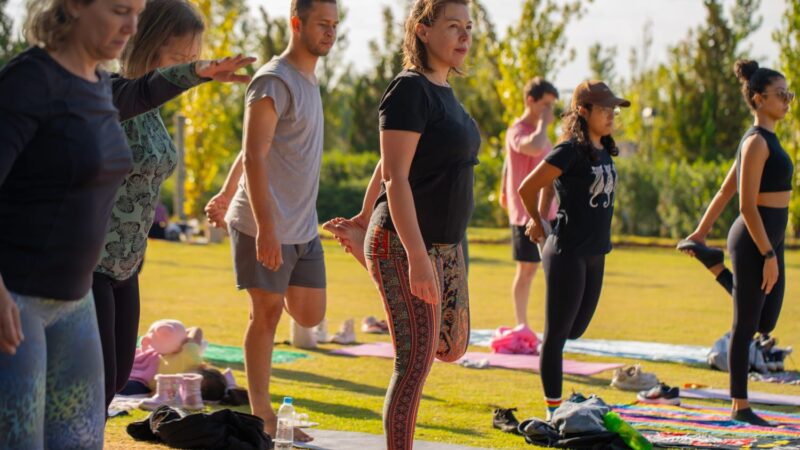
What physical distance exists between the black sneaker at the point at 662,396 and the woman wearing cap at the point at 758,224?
0.74 meters

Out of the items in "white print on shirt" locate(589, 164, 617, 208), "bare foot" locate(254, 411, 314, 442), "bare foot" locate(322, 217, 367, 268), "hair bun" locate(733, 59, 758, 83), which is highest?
"hair bun" locate(733, 59, 758, 83)

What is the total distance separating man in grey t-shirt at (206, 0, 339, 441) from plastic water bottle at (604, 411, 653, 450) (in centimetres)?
162

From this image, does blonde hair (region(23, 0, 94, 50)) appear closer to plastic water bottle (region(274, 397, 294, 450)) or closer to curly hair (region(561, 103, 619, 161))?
Result: plastic water bottle (region(274, 397, 294, 450))

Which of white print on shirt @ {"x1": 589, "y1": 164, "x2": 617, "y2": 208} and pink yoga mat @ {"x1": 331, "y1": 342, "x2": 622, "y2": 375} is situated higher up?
white print on shirt @ {"x1": 589, "y1": 164, "x2": 617, "y2": 208}

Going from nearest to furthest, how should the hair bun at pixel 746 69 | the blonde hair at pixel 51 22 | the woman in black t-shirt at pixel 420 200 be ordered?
the blonde hair at pixel 51 22 < the woman in black t-shirt at pixel 420 200 < the hair bun at pixel 746 69

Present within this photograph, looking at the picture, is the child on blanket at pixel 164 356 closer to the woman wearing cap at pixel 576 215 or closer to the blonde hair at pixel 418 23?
the woman wearing cap at pixel 576 215

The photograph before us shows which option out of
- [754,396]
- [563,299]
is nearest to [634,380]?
[754,396]

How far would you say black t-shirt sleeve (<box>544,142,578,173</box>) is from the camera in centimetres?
704

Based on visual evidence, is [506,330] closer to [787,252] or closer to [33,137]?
[33,137]

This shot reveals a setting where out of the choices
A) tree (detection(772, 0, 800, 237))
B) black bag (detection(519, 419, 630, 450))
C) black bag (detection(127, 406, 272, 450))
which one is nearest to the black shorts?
black bag (detection(519, 419, 630, 450))

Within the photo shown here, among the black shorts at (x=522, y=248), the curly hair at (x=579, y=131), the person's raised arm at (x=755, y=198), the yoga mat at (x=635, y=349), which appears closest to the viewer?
the curly hair at (x=579, y=131)

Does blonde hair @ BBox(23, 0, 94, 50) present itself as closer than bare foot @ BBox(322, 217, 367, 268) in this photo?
Yes

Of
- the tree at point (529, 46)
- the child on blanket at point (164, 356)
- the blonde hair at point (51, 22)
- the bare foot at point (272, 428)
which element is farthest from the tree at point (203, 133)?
the blonde hair at point (51, 22)

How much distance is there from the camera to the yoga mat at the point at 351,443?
6391mm
